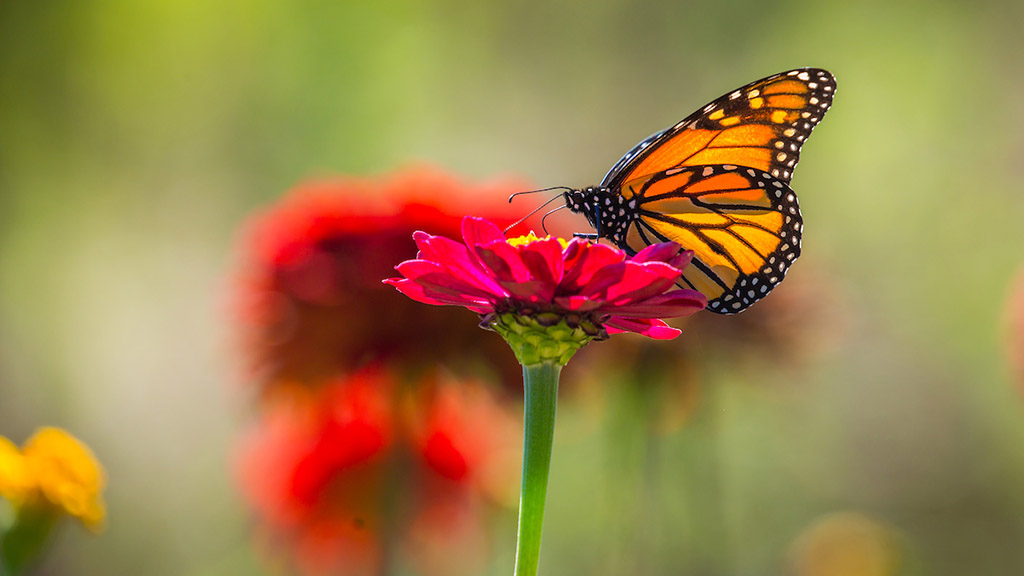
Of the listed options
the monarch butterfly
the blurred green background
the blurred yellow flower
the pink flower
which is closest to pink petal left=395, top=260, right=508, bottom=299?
the pink flower

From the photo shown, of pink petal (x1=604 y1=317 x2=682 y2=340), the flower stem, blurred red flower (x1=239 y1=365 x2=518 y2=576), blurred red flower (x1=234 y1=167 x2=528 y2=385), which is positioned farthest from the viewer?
blurred red flower (x1=239 y1=365 x2=518 y2=576)

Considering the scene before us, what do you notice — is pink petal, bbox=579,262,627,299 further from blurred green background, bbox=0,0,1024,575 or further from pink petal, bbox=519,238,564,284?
blurred green background, bbox=0,0,1024,575

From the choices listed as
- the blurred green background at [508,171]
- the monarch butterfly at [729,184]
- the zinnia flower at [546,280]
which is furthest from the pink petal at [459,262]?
the blurred green background at [508,171]

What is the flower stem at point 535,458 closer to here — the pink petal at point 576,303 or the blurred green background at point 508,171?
the pink petal at point 576,303

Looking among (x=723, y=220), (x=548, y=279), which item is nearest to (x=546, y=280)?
(x=548, y=279)

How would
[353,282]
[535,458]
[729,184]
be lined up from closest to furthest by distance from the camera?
[535,458]
[729,184]
[353,282]

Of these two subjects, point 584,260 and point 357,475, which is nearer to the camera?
point 584,260

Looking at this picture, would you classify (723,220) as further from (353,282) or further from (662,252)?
(353,282)
